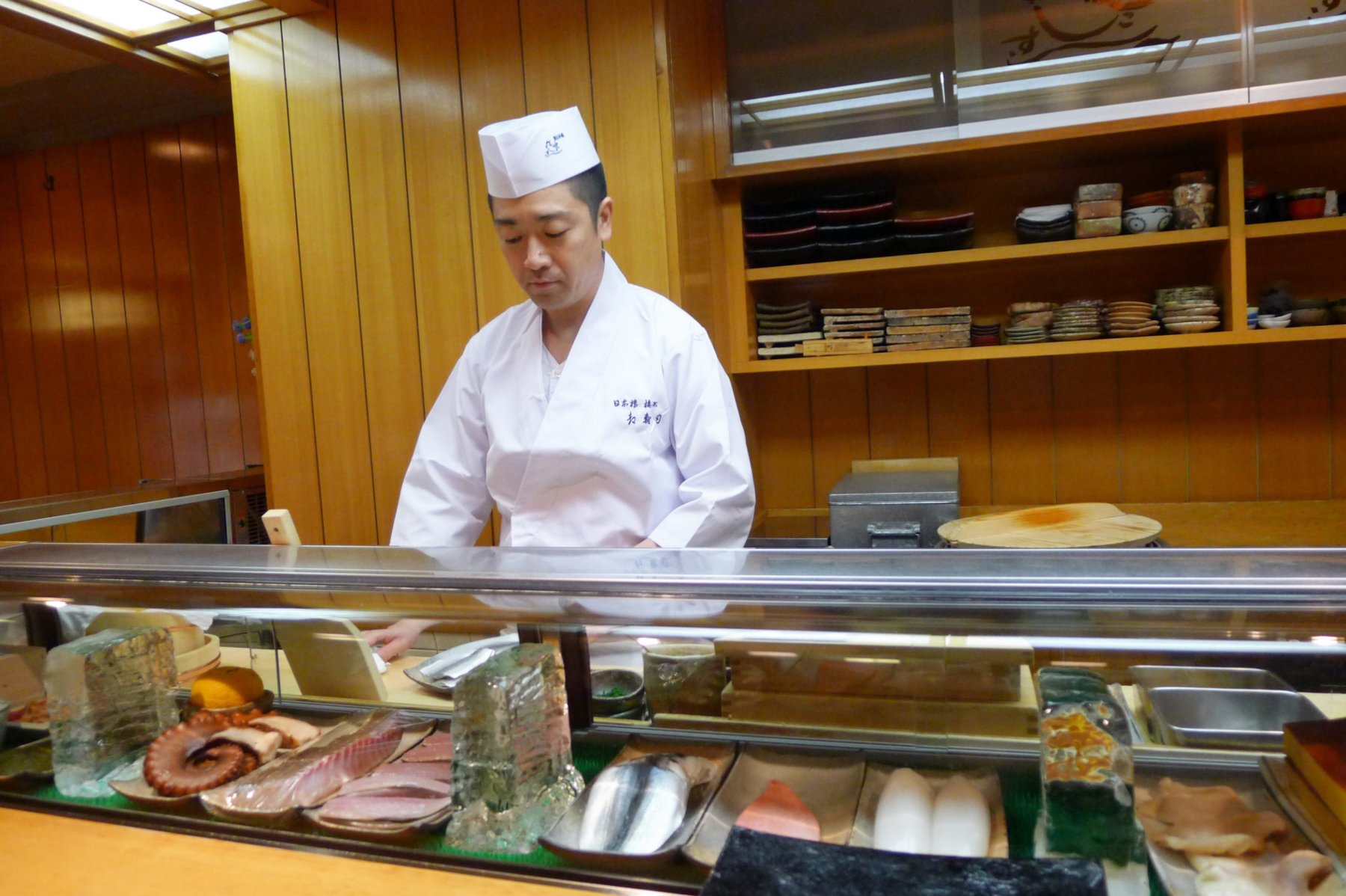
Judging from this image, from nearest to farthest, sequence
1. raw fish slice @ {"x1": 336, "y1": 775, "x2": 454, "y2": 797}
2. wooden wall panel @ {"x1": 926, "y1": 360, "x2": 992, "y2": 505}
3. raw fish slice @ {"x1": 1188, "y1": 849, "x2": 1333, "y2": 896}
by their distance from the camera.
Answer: raw fish slice @ {"x1": 1188, "y1": 849, "x2": 1333, "y2": 896}, raw fish slice @ {"x1": 336, "y1": 775, "x2": 454, "y2": 797}, wooden wall panel @ {"x1": 926, "y1": 360, "x2": 992, "y2": 505}

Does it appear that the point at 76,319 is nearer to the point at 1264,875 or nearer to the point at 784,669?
the point at 784,669

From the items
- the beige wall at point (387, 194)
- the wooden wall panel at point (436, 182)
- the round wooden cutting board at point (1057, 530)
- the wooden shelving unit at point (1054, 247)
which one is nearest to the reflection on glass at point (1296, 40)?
Answer: the wooden shelving unit at point (1054, 247)

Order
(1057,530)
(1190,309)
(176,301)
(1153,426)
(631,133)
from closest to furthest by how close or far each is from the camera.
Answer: (1057,530) → (631,133) → (1190,309) → (1153,426) → (176,301)

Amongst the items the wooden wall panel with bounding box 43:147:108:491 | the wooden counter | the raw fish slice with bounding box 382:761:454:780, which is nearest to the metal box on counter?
the raw fish slice with bounding box 382:761:454:780

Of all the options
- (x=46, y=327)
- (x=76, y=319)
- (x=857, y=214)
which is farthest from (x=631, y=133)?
(x=46, y=327)

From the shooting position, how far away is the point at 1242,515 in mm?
2840

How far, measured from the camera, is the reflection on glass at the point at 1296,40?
2.48 meters

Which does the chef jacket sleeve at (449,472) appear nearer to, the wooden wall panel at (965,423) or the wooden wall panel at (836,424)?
the wooden wall panel at (836,424)

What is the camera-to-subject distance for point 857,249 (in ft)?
9.29

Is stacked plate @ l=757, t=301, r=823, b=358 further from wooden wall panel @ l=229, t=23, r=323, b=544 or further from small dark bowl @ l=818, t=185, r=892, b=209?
wooden wall panel @ l=229, t=23, r=323, b=544

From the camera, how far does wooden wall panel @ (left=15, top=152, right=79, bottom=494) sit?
4.90m

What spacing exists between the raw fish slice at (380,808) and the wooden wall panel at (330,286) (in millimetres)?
2007

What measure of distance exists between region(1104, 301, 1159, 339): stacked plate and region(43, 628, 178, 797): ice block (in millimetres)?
2467

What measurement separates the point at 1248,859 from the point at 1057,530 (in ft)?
4.37
